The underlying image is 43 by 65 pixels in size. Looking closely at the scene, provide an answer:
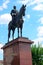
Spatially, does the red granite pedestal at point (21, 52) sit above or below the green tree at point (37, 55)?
above

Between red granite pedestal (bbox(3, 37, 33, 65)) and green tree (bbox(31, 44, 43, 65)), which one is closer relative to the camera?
red granite pedestal (bbox(3, 37, 33, 65))

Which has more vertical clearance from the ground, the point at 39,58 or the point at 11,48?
the point at 11,48

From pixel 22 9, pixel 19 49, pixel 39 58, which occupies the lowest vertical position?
pixel 39 58

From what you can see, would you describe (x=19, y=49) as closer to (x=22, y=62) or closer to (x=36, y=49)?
(x=22, y=62)

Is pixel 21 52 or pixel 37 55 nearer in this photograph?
pixel 21 52

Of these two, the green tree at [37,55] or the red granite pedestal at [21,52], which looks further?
the green tree at [37,55]

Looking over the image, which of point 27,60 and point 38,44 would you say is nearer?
point 27,60

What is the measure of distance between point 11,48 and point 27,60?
1398mm

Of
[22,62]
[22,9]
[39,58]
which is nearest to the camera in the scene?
[22,62]

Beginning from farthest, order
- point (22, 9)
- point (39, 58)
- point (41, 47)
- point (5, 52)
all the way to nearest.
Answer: point (41, 47)
point (39, 58)
point (5, 52)
point (22, 9)

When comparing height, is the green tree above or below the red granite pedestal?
below

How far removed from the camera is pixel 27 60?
1480cm

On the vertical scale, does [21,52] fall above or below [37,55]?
above

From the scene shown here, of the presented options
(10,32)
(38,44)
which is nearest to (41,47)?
(38,44)
